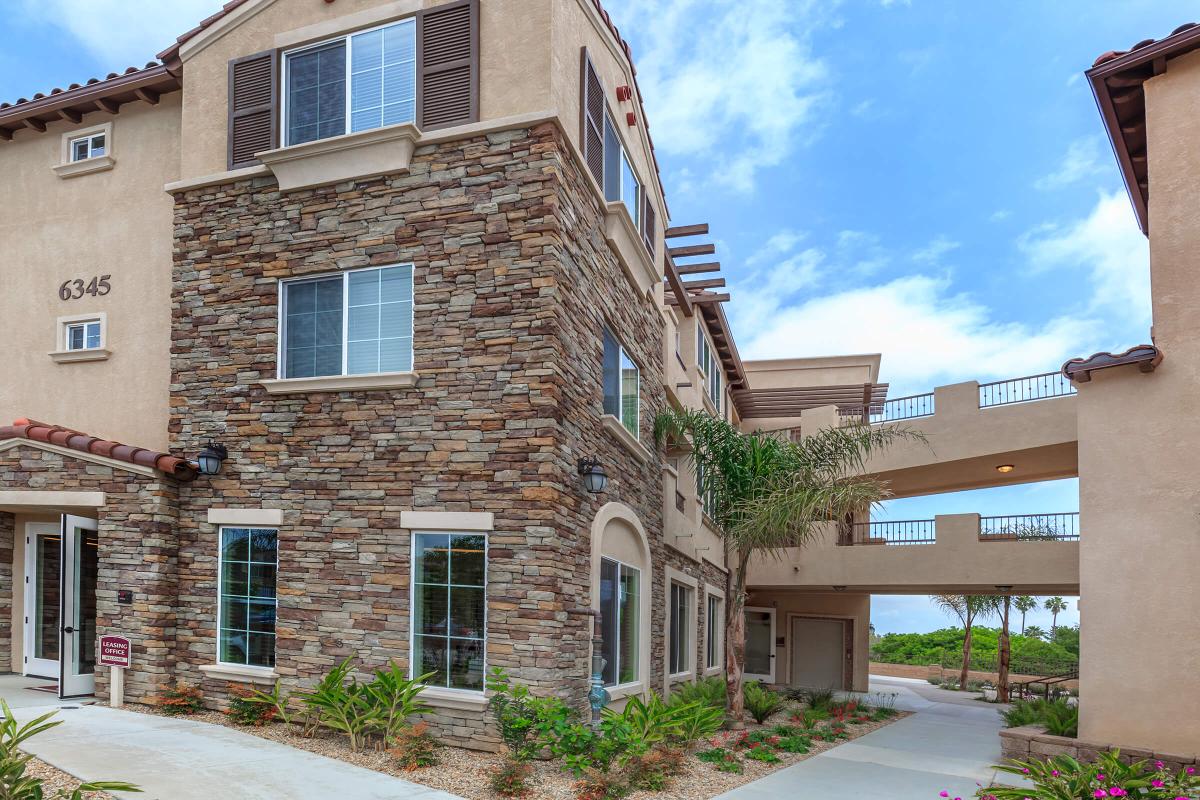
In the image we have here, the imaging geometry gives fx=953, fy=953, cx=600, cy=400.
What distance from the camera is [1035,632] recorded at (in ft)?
125

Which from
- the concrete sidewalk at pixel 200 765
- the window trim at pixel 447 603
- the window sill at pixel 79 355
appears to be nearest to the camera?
the concrete sidewalk at pixel 200 765

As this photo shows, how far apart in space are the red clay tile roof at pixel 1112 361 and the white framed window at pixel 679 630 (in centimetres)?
743

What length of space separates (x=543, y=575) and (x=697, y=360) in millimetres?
12558

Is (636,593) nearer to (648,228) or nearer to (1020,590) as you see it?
(648,228)

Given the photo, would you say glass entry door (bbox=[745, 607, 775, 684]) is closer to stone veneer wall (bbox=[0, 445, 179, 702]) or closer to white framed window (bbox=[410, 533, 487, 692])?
white framed window (bbox=[410, 533, 487, 692])

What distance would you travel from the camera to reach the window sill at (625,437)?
12.9 meters

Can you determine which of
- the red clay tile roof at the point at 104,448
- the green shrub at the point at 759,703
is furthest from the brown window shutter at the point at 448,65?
the green shrub at the point at 759,703

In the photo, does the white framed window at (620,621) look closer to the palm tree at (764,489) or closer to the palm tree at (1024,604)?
the palm tree at (764,489)

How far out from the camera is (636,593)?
14.2m

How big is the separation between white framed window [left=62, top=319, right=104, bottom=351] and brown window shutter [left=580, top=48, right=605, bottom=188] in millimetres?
7944

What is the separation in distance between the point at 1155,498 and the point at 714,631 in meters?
11.8

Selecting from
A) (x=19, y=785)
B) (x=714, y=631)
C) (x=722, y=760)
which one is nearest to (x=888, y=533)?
(x=714, y=631)

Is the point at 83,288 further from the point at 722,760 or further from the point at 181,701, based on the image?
the point at 722,760

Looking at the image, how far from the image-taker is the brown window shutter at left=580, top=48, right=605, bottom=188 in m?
12.4
